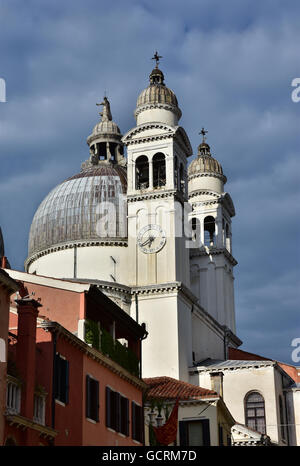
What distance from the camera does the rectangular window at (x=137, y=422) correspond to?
119 ft

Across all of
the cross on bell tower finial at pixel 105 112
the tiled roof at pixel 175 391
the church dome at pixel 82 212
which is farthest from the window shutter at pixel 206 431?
the cross on bell tower finial at pixel 105 112

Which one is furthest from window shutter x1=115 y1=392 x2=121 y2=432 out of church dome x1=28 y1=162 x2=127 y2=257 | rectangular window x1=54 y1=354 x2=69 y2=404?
church dome x1=28 y1=162 x2=127 y2=257

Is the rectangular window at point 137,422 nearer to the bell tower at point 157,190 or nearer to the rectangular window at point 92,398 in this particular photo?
the rectangular window at point 92,398

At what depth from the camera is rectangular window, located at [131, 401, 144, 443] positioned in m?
36.3

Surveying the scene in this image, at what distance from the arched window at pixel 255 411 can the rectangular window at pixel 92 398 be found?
23946 millimetres

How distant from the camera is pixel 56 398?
94.5 feet

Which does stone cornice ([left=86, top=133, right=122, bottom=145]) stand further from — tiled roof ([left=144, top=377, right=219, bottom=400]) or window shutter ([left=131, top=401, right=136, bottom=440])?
window shutter ([left=131, top=401, right=136, bottom=440])

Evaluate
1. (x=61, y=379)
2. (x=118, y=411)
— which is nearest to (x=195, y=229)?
(x=118, y=411)
